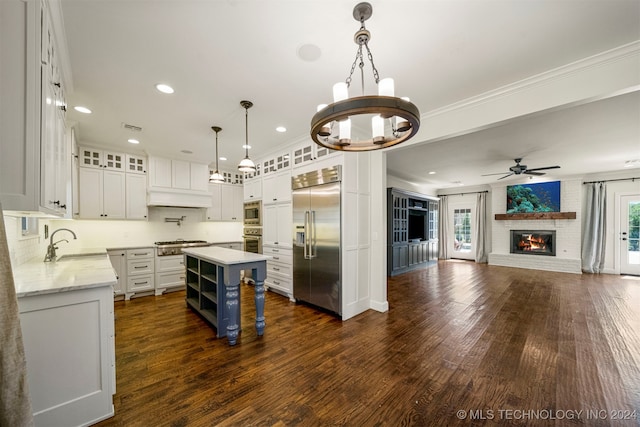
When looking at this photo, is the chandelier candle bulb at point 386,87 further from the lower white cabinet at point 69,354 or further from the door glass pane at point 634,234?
the door glass pane at point 634,234

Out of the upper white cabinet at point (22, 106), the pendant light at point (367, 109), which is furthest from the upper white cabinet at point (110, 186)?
the pendant light at point (367, 109)

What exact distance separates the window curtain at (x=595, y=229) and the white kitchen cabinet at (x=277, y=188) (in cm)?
810

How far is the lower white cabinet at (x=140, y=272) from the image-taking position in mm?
4297

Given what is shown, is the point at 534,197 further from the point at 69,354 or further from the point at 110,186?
the point at 110,186

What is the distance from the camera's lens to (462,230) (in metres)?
8.86

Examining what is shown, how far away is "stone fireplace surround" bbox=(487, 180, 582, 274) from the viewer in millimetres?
6711

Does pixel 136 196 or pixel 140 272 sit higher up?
pixel 136 196

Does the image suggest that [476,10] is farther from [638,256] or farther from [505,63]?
[638,256]

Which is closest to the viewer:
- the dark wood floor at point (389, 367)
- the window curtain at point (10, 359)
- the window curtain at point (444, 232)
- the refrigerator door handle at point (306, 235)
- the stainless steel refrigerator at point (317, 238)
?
the window curtain at point (10, 359)

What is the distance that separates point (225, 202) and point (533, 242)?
29.0 feet

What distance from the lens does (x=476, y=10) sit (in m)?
1.61

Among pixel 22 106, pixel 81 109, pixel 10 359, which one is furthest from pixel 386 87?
pixel 81 109

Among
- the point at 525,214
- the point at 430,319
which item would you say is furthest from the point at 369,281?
the point at 525,214

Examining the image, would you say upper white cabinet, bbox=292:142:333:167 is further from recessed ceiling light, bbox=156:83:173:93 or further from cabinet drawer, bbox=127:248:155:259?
cabinet drawer, bbox=127:248:155:259
